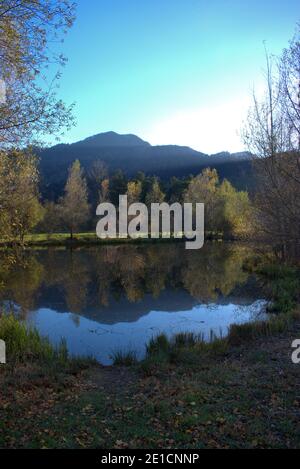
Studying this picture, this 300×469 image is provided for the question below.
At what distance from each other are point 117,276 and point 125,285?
3.19 meters

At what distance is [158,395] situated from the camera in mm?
6734

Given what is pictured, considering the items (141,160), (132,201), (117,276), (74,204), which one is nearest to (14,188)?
(117,276)

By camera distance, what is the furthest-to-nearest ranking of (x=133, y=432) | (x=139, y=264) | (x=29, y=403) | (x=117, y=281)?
(x=139, y=264) < (x=117, y=281) < (x=29, y=403) < (x=133, y=432)

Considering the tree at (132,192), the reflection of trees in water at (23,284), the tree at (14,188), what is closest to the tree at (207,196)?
the tree at (132,192)

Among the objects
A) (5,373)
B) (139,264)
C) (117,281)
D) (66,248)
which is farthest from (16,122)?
(66,248)

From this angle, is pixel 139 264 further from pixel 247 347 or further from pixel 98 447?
pixel 98 447

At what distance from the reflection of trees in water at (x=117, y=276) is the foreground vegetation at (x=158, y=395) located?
5986 millimetres

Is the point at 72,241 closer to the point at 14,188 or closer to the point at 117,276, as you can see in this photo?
the point at 117,276

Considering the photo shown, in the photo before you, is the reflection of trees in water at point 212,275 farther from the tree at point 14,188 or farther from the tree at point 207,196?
the tree at point 207,196

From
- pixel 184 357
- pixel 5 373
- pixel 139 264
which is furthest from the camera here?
pixel 139 264

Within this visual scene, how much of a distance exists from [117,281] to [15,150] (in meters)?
16.1

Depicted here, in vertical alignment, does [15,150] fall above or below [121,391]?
above

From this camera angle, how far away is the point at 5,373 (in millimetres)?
7734

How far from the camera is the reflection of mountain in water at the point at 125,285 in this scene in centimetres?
1647
